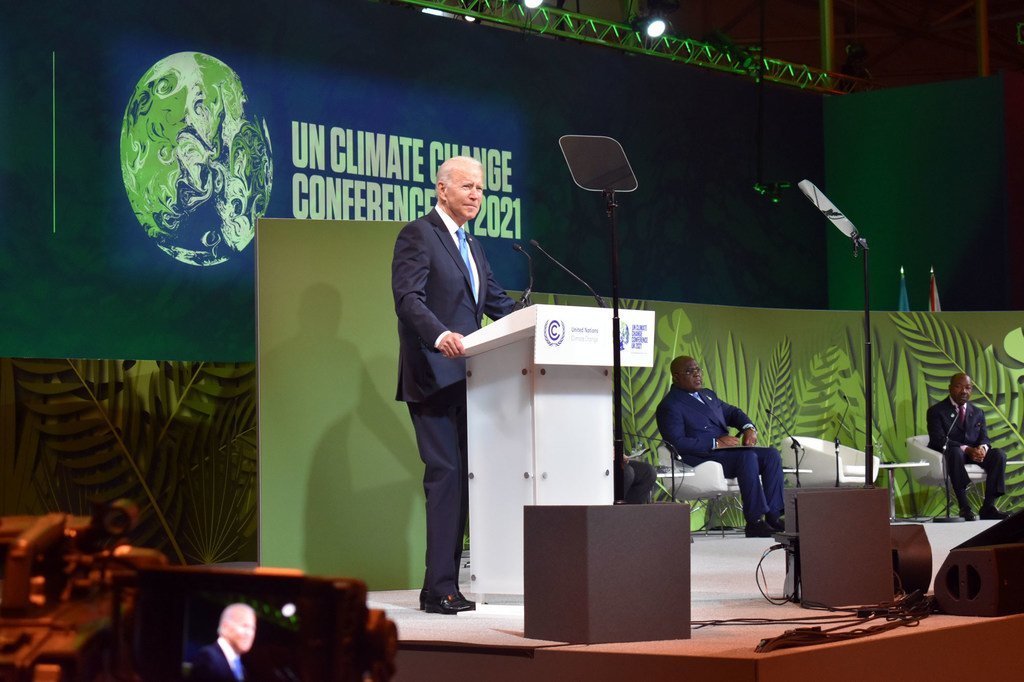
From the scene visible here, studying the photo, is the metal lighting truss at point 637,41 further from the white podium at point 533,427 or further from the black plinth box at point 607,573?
the black plinth box at point 607,573

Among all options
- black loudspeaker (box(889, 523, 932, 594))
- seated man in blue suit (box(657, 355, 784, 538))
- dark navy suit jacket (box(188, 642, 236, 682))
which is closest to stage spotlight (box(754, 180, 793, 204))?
seated man in blue suit (box(657, 355, 784, 538))

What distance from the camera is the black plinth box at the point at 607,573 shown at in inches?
109

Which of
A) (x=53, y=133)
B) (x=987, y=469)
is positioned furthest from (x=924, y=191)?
(x=53, y=133)

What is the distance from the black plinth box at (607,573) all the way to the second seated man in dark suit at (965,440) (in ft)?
22.9

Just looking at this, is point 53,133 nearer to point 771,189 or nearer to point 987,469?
point 771,189

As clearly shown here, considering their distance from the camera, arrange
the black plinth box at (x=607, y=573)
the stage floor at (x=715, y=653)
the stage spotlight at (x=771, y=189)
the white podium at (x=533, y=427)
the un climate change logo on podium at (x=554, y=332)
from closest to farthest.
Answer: the stage floor at (x=715, y=653) → the black plinth box at (x=607, y=573) → the un climate change logo on podium at (x=554, y=332) → the white podium at (x=533, y=427) → the stage spotlight at (x=771, y=189)

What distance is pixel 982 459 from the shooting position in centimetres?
930

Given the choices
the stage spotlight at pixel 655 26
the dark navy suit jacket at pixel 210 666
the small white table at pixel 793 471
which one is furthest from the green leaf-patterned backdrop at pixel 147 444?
the dark navy suit jacket at pixel 210 666

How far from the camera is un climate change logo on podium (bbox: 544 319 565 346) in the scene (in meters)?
3.51

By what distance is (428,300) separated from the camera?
3.83m

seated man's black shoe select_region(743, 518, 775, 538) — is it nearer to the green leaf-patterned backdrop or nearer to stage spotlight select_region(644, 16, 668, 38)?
the green leaf-patterned backdrop

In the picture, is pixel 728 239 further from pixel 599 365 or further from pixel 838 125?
pixel 599 365

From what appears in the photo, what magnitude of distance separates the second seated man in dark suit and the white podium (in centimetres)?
623

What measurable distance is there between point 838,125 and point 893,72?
4801 mm
